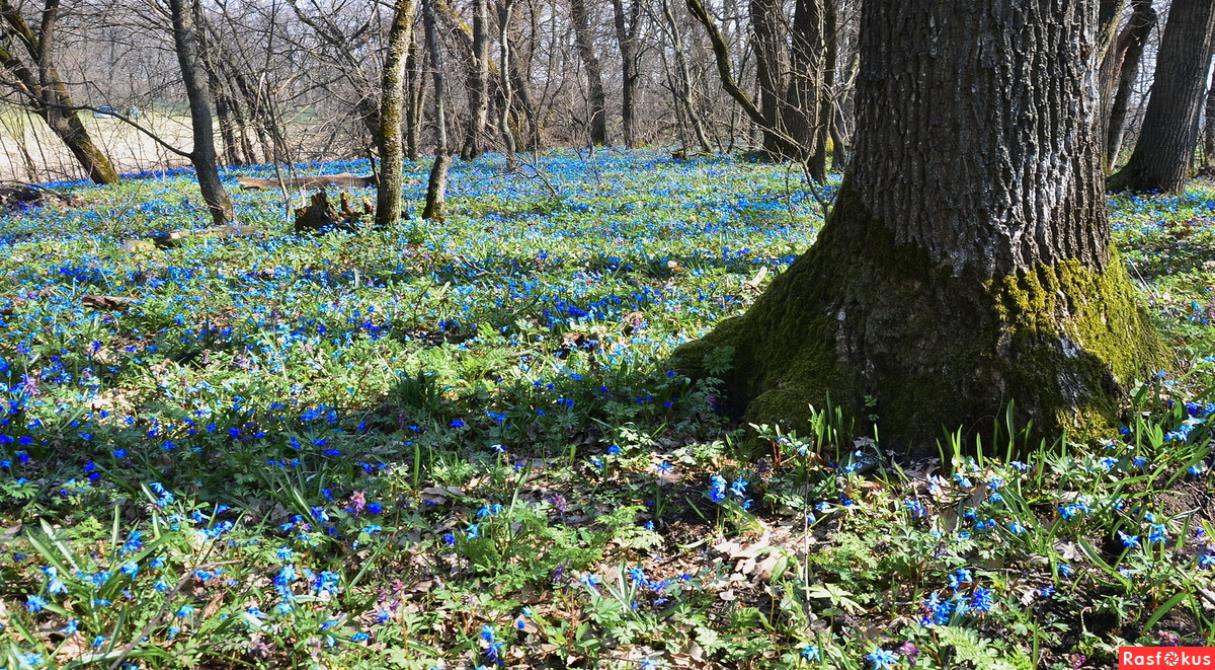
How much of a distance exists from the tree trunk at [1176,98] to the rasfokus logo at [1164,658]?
435 inches

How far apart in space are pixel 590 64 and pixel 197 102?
50.9 feet

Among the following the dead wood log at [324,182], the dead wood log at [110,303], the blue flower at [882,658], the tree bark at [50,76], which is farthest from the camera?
the tree bark at [50,76]

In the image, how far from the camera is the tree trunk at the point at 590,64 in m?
19.9

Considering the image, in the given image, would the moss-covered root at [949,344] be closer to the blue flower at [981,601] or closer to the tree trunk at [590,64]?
the blue flower at [981,601]

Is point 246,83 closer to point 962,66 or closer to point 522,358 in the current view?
point 522,358

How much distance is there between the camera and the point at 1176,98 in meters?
10.0

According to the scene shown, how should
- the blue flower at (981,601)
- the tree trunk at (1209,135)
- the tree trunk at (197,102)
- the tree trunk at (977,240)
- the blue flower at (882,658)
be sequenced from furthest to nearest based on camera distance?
the tree trunk at (1209,135), the tree trunk at (197,102), the tree trunk at (977,240), the blue flower at (981,601), the blue flower at (882,658)

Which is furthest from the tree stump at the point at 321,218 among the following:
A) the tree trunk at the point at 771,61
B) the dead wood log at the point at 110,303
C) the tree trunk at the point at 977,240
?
the tree trunk at the point at 977,240

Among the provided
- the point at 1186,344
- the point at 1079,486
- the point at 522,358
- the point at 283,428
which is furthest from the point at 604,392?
the point at 1186,344

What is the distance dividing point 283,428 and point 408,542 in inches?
47.6

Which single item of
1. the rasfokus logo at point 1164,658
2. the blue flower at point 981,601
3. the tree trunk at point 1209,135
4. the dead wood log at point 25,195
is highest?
the tree trunk at point 1209,135

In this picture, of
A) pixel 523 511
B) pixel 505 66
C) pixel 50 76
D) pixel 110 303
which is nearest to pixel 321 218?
pixel 505 66

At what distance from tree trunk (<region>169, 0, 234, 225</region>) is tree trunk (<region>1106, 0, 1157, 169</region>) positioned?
47.7 ft

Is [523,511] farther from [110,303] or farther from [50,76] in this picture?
[50,76]
